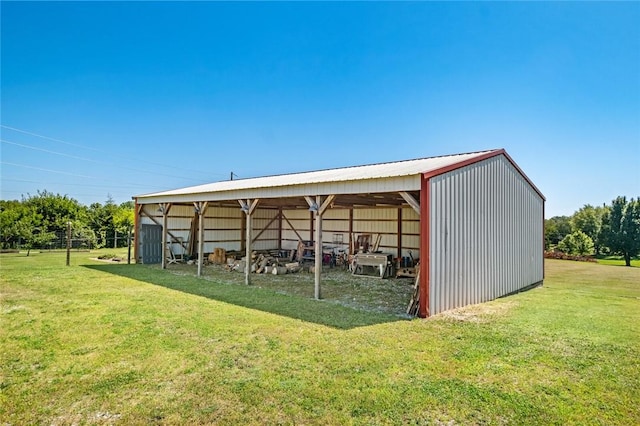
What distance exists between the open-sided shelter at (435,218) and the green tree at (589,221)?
20271 mm

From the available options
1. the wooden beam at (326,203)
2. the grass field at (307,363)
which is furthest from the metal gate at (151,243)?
the wooden beam at (326,203)

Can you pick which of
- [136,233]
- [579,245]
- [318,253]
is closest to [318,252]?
[318,253]

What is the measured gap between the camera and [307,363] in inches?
169

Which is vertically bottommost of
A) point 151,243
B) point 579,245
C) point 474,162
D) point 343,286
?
point 343,286

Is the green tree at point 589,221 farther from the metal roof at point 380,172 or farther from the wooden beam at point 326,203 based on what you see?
the wooden beam at point 326,203

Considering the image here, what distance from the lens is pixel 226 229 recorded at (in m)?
17.5

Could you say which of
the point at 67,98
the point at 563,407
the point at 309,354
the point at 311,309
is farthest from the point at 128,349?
the point at 67,98

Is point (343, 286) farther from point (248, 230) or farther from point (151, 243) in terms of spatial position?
point (151, 243)

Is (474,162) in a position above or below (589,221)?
above

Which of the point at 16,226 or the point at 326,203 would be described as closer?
the point at 326,203

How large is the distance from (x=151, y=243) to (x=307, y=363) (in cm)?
1380

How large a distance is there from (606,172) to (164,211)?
23275 millimetres

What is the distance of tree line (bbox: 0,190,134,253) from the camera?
68.2 feet

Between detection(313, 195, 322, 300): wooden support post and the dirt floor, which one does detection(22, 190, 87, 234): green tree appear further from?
detection(313, 195, 322, 300): wooden support post
